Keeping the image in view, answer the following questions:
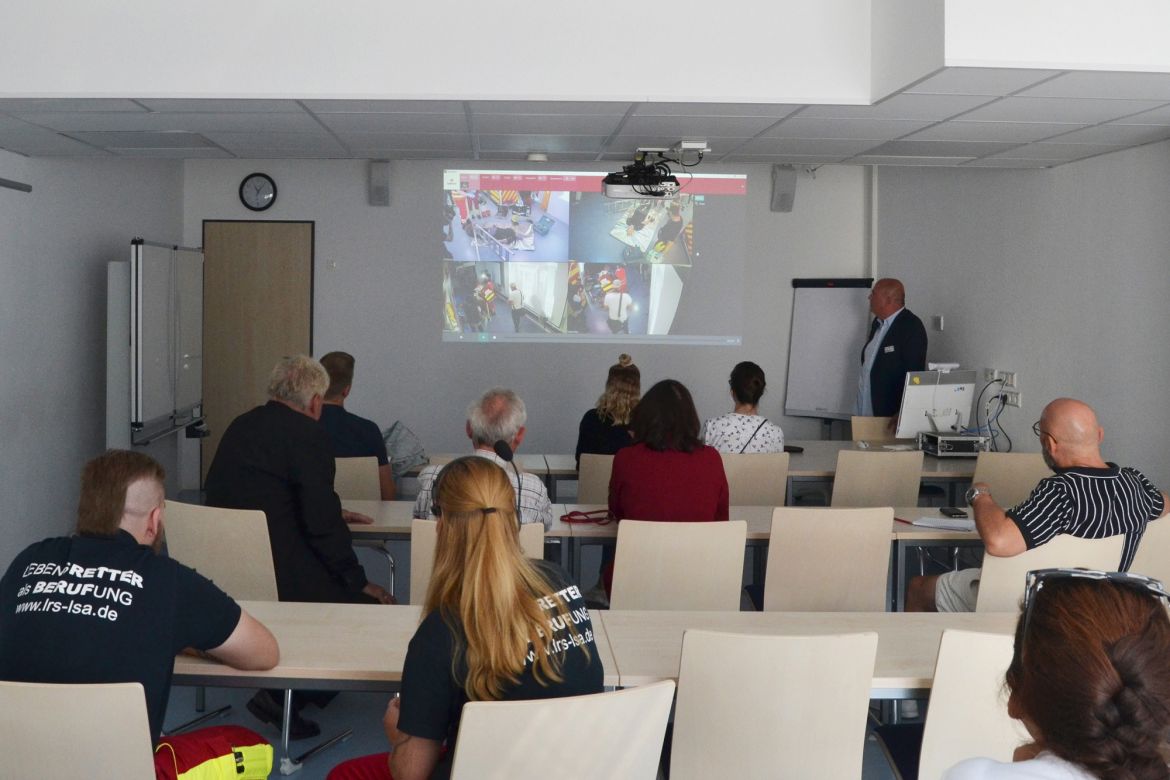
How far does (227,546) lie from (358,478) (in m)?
1.35

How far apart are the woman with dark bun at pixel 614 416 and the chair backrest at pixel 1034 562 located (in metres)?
2.25

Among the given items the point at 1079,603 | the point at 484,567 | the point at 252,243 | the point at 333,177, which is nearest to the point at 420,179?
the point at 333,177

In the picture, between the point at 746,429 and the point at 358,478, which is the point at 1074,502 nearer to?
the point at 746,429

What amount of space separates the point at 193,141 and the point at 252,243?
313cm

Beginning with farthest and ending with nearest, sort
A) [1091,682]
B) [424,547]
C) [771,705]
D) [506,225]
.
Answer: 1. [506,225]
2. [424,547]
3. [771,705]
4. [1091,682]

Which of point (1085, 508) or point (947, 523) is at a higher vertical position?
point (1085, 508)

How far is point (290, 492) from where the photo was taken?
3695mm

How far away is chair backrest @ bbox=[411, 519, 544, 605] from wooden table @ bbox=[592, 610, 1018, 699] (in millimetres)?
388

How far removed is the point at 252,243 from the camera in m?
8.51

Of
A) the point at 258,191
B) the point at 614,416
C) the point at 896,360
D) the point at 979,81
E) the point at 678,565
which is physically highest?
the point at 258,191

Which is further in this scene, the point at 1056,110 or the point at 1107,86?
the point at 1056,110

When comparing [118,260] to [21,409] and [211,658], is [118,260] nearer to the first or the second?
[21,409]

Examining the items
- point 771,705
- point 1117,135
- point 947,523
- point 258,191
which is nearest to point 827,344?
point 1117,135

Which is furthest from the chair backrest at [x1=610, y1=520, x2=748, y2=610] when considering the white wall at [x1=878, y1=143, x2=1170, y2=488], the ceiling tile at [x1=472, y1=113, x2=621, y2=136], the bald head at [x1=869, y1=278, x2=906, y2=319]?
the bald head at [x1=869, y1=278, x2=906, y2=319]
